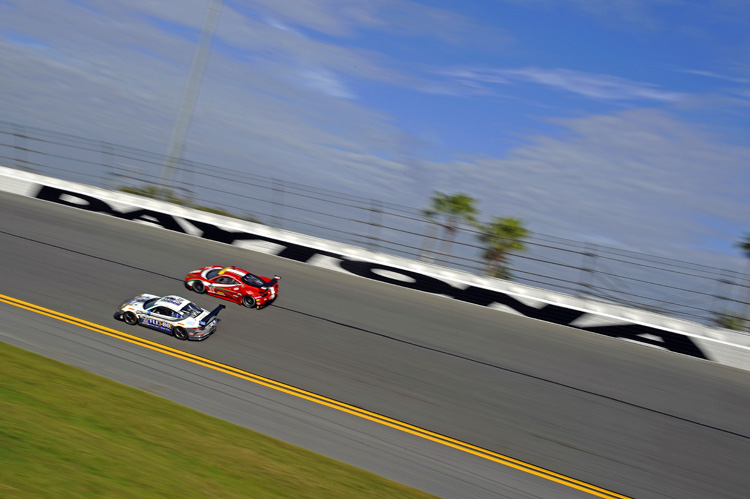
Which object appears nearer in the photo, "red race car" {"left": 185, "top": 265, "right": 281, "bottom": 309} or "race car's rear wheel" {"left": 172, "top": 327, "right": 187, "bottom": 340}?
"race car's rear wheel" {"left": 172, "top": 327, "right": 187, "bottom": 340}

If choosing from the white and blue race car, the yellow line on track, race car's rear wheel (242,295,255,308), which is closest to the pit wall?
race car's rear wheel (242,295,255,308)

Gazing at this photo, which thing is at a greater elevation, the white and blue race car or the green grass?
the white and blue race car

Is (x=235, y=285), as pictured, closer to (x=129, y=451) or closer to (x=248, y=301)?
(x=248, y=301)

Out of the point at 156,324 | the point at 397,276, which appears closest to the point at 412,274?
the point at 397,276

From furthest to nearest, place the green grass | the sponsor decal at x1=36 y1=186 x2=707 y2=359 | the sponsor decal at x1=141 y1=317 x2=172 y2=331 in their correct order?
1. the sponsor decal at x1=36 y1=186 x2=707 y2=359
2. the sponsor decal at x1=141 y1=317 x2=172 y2=331
3. the green grass

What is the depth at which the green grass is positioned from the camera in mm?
5730

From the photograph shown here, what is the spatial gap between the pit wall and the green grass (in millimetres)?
8510

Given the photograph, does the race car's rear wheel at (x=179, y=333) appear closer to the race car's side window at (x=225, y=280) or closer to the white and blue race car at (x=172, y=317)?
the white and blue race car at (x=172, y=317)

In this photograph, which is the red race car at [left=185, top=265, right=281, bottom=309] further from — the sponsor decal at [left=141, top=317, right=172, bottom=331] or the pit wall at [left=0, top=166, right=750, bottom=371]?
the pit wall at [left=0, top=166, right=750, bottom=371]

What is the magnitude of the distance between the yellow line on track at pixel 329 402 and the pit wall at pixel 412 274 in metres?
6.54

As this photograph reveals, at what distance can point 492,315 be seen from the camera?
49.3ft

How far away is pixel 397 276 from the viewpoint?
54.3 feet

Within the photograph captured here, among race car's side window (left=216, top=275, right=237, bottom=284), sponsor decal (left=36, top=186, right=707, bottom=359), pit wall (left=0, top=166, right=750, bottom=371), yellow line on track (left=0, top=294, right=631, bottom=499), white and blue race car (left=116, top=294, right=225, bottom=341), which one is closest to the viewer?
yellow line on track (left=0, top=294, right=631, bottom=499)

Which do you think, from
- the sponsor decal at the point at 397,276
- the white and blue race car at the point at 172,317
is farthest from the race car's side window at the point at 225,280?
the sponsor decal at the point at 397,276
